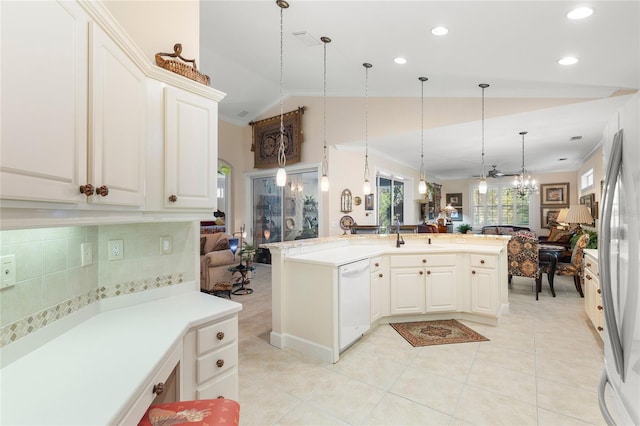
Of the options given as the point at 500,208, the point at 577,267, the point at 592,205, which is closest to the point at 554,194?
the point at 500,208

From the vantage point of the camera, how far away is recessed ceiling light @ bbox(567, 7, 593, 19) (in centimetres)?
220

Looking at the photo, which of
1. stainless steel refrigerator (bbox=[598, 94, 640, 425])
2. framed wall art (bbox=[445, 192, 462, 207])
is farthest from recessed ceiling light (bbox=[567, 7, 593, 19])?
framed wall art (bbox=[445, 192, 462, 207])

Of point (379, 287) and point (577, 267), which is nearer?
point (379, 287)

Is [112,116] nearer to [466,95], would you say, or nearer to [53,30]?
[53,30]

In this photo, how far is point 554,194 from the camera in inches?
359

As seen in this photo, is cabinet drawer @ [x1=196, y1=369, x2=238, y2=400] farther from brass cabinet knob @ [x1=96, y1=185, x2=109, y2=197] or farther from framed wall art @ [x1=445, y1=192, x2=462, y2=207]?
framed wall art @ [x1=445, y1=192, x2=462, y2=207]

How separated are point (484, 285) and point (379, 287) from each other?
1.26 m

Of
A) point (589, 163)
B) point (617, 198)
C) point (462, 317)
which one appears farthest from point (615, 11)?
point (589, 163)

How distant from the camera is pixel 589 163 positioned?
702 cm

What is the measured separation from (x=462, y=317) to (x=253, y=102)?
5544 mm

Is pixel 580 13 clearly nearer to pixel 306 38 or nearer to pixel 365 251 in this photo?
pixel 306 38

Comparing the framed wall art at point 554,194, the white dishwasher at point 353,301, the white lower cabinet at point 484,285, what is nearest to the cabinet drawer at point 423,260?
the white lower cabinet at point 484,285

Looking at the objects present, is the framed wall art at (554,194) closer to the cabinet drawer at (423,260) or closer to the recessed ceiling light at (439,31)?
the cabinet drawer at (423,260)

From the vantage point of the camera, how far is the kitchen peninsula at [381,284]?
2766 millimetres
